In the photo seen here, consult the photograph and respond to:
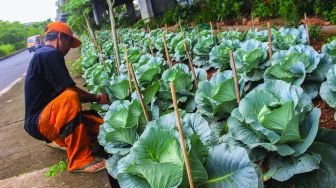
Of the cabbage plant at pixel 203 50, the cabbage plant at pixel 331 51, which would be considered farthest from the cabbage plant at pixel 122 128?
the cabbage plant at pixel 203 50

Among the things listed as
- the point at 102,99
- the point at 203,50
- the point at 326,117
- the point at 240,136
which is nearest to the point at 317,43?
the point at 203,50

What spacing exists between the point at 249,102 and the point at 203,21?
9.48 metres

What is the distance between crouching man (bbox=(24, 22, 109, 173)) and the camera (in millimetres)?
3260

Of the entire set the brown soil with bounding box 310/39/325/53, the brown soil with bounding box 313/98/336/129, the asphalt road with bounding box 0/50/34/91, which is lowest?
the asphalt road with bounding box 0/50/34/91

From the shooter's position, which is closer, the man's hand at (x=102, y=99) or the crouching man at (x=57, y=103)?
the crouching man at (x=57, y=103)

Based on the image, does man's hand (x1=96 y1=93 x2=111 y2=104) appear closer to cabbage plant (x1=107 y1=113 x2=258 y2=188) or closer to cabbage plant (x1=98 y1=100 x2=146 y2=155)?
cabbage plant (x1=98 y1=100 x2=146 y2=155)

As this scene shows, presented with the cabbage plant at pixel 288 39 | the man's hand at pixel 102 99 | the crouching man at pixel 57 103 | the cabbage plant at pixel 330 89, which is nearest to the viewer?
the cabbage plant at pixel 330 89

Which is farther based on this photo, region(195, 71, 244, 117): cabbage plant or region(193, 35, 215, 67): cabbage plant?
region(193, 35, 215, 67): cabbage plant

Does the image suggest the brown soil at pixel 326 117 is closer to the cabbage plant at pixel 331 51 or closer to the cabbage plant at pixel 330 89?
the cabbage plant at pixel 330 89

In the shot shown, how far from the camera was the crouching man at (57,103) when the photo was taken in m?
3.26

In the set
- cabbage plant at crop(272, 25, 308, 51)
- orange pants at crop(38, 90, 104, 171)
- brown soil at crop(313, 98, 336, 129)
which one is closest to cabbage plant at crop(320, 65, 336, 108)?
brown soil at crop(313, 98, 336, 129)

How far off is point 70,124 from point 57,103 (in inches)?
9.5

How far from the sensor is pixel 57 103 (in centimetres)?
329

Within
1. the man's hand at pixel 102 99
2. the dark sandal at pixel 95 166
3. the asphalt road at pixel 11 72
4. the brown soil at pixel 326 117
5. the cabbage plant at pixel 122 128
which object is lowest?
the asphalt road at pixel 11 72
